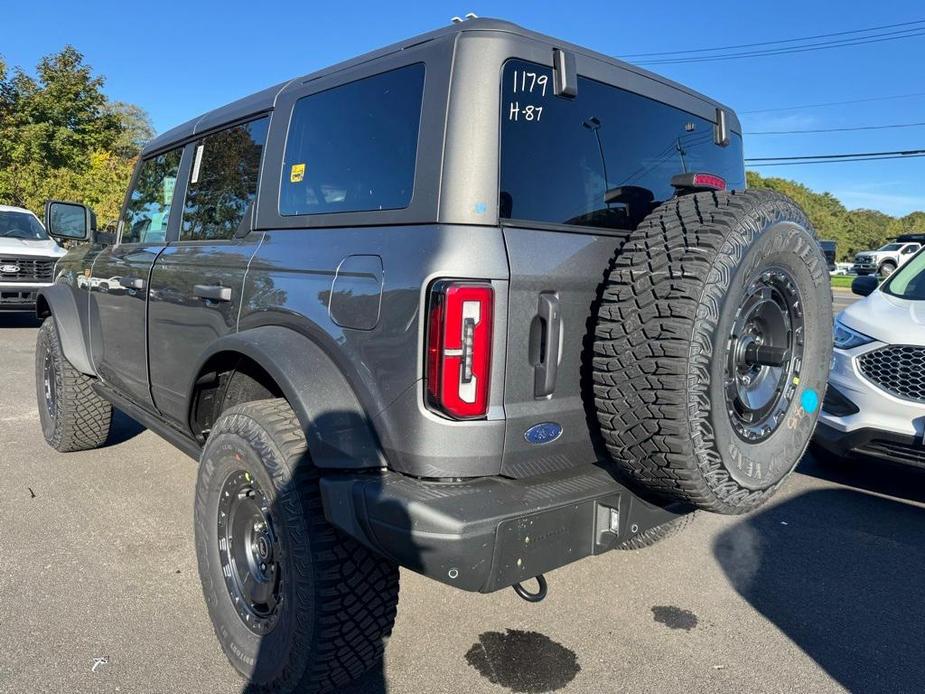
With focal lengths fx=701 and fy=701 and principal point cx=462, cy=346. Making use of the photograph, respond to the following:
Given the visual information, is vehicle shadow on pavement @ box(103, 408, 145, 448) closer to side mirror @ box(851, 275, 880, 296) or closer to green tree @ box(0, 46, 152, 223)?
side mirror @ box(851, 275, 880, 296)

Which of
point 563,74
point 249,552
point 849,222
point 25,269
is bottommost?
point 249,552

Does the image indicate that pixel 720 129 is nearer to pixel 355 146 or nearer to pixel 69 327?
pixel 355 146

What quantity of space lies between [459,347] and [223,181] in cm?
178

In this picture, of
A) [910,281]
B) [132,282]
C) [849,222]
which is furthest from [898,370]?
[849,222]

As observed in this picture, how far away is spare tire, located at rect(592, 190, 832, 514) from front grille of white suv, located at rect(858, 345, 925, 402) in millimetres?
2060

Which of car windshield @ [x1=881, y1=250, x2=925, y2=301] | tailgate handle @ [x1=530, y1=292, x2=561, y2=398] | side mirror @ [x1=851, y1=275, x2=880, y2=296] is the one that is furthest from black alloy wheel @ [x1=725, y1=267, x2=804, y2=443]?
side mirror @ [x1=851, y1=275, x2=880, y2=296]

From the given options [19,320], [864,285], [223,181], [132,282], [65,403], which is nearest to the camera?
[223,181]

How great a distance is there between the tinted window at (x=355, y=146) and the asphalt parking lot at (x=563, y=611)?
1.70 m

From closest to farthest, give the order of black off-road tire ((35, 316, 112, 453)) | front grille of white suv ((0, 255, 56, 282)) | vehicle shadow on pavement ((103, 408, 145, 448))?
black off-road tire ((35, 316, 112, 453)) → vehicle shadow on pavement ((103, 408, 145, 448)) → front grille of white suv ((0, 255, 56, 282))

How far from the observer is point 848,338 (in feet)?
14.3

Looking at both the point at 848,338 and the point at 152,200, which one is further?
the point at 848,338

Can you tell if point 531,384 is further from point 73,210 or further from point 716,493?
point 73,210

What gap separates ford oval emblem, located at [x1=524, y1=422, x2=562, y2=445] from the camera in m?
2.09

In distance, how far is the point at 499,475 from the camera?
2088mm
